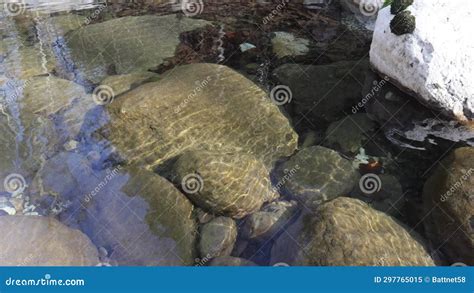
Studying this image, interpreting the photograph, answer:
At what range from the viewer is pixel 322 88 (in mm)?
11516

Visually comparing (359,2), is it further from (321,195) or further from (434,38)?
(321,195)

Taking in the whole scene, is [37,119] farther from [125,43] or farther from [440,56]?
[440,56]

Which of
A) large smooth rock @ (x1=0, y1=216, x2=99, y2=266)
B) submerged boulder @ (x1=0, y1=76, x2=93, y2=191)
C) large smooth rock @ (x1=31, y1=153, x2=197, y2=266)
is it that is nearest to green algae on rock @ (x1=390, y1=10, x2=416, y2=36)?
large smooth rock @ (x1=31, y1=153, x2=197, y2=266)

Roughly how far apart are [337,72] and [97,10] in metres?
10.9

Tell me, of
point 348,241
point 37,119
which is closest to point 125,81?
point 37,119

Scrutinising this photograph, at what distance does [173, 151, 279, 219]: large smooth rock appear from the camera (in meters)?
7.88

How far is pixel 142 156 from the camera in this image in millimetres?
8953

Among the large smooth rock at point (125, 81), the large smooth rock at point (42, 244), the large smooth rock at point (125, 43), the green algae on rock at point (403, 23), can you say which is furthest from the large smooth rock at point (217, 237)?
the green algae on rock at point (403, 23)

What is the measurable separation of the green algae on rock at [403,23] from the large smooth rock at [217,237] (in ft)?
22.0

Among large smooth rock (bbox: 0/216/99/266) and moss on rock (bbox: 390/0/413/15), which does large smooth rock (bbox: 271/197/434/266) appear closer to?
large smooth rock (bbox: 0/216/99/266)

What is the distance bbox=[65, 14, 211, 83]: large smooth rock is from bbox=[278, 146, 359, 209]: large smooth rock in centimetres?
595

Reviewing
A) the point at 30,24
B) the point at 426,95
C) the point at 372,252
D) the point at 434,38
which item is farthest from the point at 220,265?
the point at 30,24

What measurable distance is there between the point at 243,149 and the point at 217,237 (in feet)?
8.08

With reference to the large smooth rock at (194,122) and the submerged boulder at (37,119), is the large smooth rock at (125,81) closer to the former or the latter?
the submerged boulder at (37,119)
